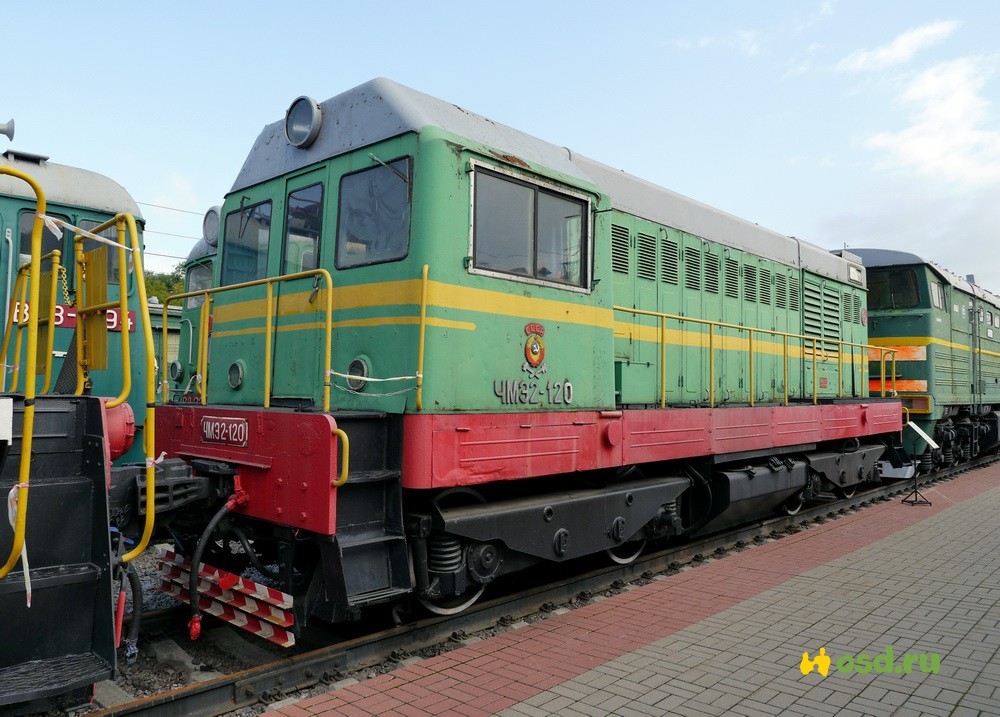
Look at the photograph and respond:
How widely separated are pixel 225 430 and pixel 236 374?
39.7 inches

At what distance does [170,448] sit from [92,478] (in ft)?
6.91

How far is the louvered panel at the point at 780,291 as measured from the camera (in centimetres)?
986

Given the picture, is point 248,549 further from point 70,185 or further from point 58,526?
point 70,185

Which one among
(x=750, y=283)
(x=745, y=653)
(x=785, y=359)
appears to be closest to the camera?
(x=745, y=653)

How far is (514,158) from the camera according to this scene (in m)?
5.24

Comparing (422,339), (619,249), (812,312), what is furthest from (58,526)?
(812,312)

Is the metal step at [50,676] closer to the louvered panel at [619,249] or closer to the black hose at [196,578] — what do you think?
the black hose at [196,578]

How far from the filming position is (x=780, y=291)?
32.7 feet

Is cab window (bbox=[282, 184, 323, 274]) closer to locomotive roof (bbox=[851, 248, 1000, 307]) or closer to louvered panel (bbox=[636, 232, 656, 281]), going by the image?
louvered panel (bbox=[636, 232, 656, 281])

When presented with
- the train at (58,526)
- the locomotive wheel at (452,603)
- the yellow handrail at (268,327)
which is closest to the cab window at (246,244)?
the yellow handrail at (268,327)

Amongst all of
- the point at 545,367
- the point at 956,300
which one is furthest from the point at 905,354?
Answer: the point at 545,367

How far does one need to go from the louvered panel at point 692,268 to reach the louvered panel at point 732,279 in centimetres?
69

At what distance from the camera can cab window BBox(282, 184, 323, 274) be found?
5496 millimetres

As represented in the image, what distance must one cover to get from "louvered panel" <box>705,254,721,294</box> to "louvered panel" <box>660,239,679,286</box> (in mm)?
690
